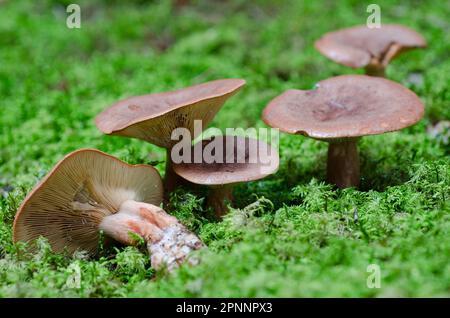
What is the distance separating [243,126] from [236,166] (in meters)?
1.66

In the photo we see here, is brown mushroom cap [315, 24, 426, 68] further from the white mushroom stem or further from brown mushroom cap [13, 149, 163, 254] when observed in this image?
the white mushroom stem

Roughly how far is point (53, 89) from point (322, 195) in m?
3.59

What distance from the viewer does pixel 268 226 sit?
2.57 m

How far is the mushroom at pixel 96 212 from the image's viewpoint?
8.03ft

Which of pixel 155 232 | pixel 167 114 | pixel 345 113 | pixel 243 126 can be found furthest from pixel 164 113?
→ pixel 243 126

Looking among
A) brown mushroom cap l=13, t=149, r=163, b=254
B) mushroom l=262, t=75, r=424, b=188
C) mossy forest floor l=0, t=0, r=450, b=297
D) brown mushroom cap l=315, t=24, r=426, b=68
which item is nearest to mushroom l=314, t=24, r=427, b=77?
brown mushroom cap l=315, t=24, r=426, b=68

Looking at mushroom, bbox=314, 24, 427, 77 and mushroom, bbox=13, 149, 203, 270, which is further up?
mushroom, bbox=314, 24, 427, 77

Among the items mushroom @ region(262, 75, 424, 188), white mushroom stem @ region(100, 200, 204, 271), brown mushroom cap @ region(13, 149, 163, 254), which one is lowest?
white mushroom stem @ region(100, 200, 204, 271)

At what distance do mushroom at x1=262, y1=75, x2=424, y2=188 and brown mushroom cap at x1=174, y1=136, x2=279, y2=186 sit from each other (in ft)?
0.55

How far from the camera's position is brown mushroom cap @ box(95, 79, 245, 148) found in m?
2.64

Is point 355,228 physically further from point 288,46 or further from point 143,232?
point 288,46

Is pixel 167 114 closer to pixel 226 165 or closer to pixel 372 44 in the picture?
pixel 226 165

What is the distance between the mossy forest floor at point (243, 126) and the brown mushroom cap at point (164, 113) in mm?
428
